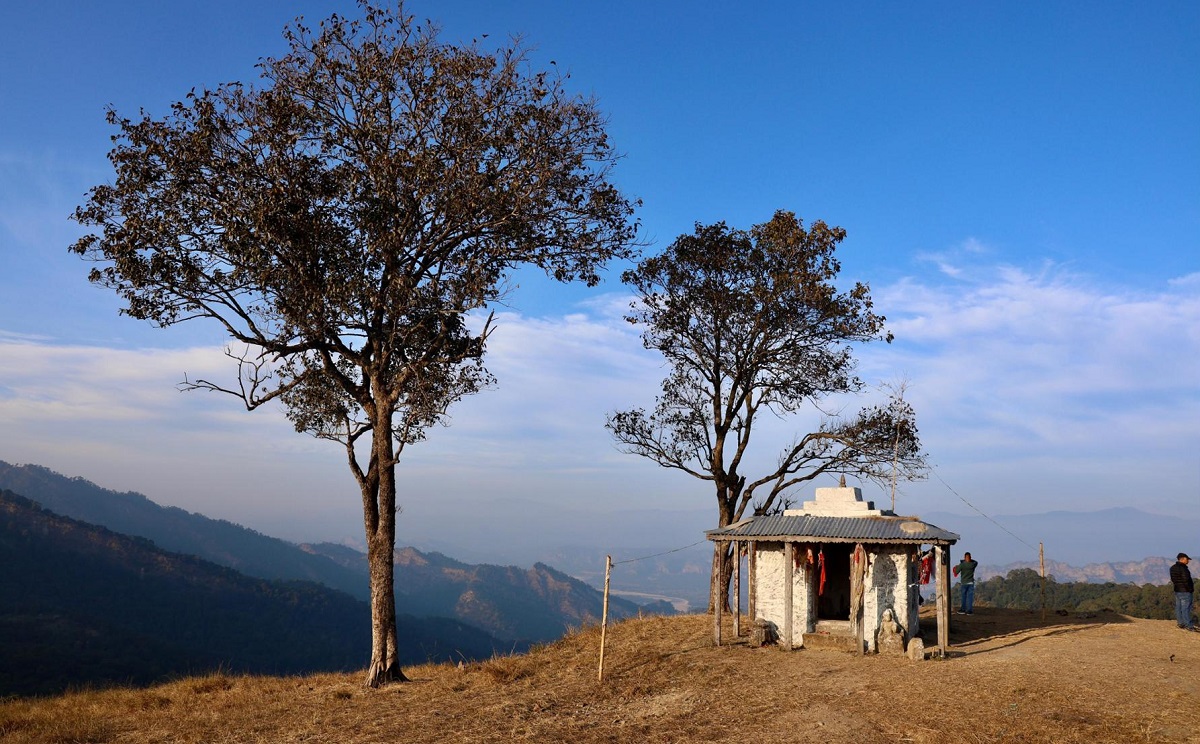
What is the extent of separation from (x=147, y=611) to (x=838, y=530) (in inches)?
3995

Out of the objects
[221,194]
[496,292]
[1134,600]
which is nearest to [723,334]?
[496,292]

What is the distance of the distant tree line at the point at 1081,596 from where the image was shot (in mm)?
53856

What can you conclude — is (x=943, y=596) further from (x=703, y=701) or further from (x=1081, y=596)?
(x=1081, y=596)

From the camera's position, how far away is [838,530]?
22.5m

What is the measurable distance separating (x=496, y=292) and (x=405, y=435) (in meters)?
4.89

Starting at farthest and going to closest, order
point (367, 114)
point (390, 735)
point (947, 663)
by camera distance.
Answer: point (367, 114)
point (947, 663)
point (390, 735)

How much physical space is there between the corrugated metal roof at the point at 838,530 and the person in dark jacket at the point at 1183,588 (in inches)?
323

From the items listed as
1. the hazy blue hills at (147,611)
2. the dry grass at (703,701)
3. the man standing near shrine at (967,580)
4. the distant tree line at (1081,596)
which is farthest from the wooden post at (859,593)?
the hazy blue hills at (147,611)

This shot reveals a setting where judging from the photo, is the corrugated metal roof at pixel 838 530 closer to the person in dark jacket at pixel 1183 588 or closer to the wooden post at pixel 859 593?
the wooden post at pixel 859 593

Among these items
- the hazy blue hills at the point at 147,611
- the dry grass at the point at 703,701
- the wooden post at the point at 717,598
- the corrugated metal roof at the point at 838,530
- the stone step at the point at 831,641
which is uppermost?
the corrugated metal roof at the point at 838,530

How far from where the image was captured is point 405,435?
23047 millimetres

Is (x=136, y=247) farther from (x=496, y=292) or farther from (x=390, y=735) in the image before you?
(x=390, y=735)

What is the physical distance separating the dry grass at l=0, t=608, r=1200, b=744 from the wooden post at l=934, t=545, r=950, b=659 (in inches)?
18.4

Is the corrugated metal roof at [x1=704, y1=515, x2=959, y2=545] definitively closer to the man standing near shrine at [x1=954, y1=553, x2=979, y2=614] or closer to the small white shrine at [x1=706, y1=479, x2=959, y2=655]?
the small white shrine at [x1=706, y1=479, x2=959, y2=655]
